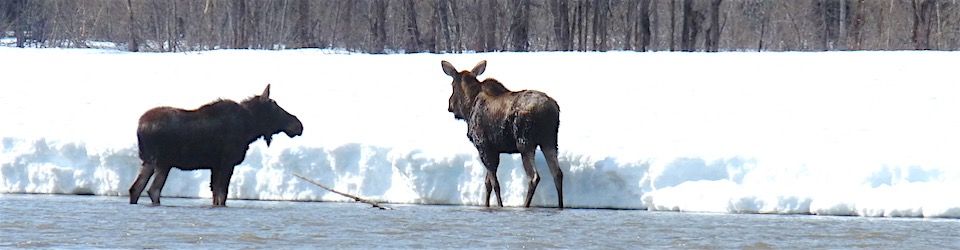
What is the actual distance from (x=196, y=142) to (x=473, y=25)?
59.2ft

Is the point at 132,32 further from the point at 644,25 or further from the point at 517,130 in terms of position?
the point at 517,130

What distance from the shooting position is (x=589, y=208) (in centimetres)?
1916

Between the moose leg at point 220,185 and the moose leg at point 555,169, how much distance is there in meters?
3.36

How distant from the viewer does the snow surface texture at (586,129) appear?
60.8 ft

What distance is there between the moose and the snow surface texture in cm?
145

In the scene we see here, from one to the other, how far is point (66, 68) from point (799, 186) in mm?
16626

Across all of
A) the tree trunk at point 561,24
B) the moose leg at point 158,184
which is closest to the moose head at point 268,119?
the moose leg at point 158,184

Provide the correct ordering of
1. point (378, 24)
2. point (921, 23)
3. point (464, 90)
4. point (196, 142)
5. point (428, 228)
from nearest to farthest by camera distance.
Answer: point (428, 228) → point (196, 142) → point (464, 90) → point (921, 23) → point (378, 24)

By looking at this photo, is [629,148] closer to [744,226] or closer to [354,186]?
[354,186]

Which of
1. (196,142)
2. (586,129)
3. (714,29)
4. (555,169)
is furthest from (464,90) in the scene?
(714,29)

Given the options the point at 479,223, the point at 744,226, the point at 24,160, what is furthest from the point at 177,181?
the point at 744,226

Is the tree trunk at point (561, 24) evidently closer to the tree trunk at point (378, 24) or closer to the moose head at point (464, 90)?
the tree trunk at point (378, 24)

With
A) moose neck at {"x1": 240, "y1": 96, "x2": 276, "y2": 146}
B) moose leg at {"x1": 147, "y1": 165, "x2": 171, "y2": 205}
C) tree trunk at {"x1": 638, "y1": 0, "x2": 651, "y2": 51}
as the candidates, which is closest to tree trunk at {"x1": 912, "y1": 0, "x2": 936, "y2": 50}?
tree trunk at {"x1": 638, "y1": 0, "x2": 651, "y2": 51}

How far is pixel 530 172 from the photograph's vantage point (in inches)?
757
